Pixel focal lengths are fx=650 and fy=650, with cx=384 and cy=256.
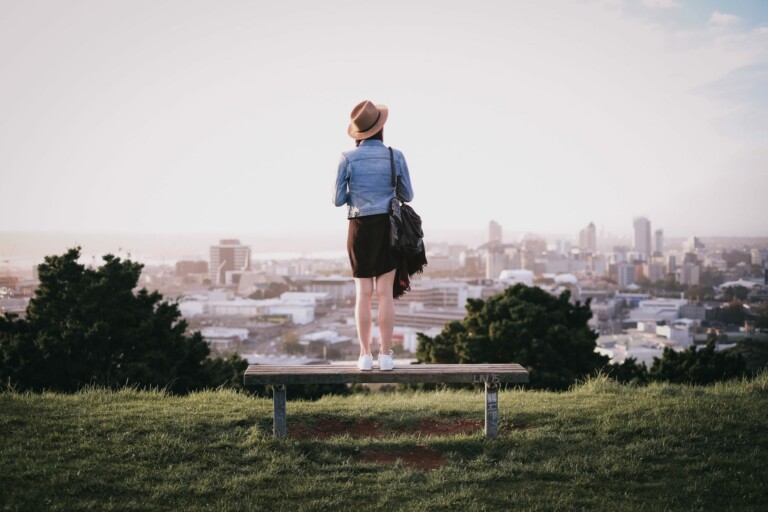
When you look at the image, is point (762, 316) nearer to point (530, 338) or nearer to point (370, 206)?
point (530, 338)

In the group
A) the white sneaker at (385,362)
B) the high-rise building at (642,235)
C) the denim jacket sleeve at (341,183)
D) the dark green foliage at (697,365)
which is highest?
the high-rise building at (642,235)

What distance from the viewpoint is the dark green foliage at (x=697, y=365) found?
16.2m

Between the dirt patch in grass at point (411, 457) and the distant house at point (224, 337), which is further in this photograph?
the distant house at point (224, 337)

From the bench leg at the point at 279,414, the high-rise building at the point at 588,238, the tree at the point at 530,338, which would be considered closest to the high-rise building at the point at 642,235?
the high-rise building at the point at 588,238

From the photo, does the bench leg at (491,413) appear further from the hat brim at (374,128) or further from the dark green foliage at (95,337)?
the dark green foliage at (95,337)

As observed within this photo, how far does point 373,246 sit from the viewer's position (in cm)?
581

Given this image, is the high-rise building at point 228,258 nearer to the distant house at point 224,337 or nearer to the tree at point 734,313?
A: the distant house at point 224,337

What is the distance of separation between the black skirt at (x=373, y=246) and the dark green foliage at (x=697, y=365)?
12562 mm

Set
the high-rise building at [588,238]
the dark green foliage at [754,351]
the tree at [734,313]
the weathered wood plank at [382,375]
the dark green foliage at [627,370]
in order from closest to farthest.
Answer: the weathered wood plank at [382,375], the dark green foliage at [627,370], the dark green foliage at [754,351], the tree at [734,313], the high-rise building at [588,238]

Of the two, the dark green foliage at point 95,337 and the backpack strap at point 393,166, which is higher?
the backpack strap at point 393,166

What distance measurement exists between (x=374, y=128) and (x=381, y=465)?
2.91 meters

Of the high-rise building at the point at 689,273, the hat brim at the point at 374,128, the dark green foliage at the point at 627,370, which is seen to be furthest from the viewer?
the high-rise building at the point at 689,273

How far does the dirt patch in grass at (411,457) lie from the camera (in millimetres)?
5117

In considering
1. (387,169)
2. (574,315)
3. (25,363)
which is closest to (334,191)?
(387,169)
